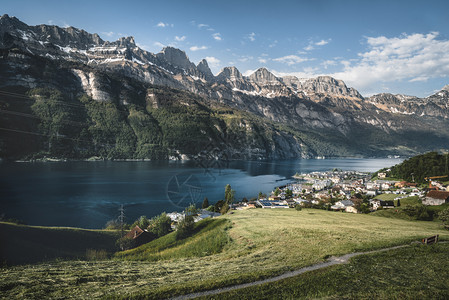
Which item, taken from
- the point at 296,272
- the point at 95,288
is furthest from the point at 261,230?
the point at 95,288

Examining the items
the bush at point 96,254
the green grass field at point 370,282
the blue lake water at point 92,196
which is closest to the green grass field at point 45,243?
the bush at point 96,254

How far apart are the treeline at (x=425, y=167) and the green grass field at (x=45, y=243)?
109 m

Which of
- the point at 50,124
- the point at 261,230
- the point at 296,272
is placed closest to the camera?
the point at 296,272

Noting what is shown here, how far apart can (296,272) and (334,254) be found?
14.0 feet

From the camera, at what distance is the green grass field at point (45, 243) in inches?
1022

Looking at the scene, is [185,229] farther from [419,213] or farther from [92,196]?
[92,196]

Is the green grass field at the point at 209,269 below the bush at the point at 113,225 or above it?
above

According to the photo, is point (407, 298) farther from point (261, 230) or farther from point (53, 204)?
point (53, 204)

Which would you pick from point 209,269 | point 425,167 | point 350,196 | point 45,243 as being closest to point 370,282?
point 209,269

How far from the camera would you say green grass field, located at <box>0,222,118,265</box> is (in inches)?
1022

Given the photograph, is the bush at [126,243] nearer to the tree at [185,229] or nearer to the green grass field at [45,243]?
the green grass field at [45,243]

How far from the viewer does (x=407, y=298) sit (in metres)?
8.04

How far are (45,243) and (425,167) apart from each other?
120026 millimetres

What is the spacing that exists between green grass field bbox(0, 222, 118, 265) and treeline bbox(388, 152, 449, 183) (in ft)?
357
